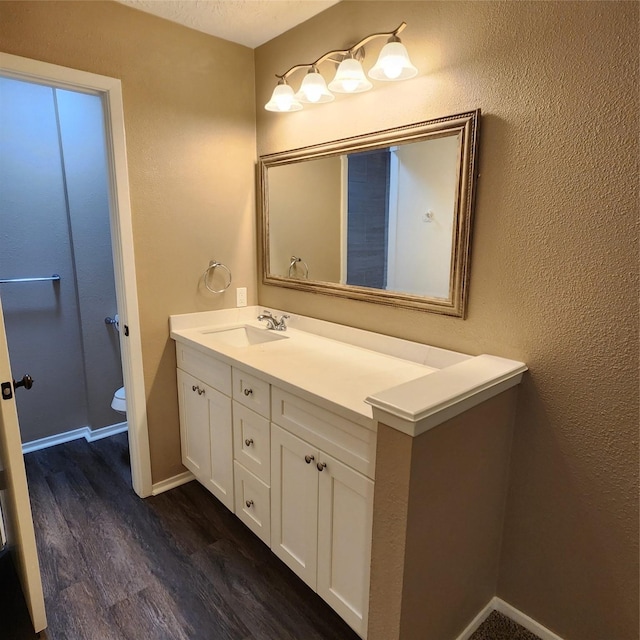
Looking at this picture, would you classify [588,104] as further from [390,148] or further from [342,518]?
[342,518]

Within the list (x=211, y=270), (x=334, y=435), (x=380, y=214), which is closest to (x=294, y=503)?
(x=334, y=435)

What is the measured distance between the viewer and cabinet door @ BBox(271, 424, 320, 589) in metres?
1.53

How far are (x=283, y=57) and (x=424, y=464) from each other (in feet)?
6.60

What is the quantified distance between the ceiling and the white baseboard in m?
2.48

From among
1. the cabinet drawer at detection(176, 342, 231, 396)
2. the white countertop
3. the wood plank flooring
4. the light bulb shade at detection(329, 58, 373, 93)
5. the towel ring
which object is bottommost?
the wood plank flooring

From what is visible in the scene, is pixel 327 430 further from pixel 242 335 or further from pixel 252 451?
pixel 242 335

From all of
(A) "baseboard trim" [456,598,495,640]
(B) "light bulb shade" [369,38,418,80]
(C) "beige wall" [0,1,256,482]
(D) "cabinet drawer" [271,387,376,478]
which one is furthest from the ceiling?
(A) "baseboard trim" [456,598,495,640]

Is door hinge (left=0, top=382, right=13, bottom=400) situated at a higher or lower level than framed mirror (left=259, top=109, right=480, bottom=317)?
lower

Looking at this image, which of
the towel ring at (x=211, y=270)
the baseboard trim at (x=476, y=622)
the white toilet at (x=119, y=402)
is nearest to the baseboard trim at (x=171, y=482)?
the white toilet at (x=119, y=402)

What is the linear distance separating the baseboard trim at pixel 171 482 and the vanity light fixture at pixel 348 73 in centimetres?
197

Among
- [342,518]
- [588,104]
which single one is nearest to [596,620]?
[342,518]

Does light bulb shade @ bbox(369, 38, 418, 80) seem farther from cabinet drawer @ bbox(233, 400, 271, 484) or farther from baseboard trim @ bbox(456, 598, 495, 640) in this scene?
baseboard trim @ bbox(456, 598, 495, 640)

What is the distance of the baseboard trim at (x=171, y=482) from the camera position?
92.2 inches

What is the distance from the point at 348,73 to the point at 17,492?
6.14ft
